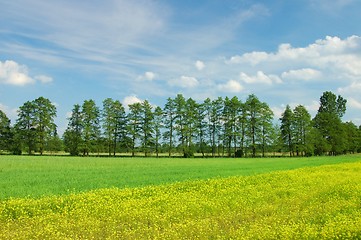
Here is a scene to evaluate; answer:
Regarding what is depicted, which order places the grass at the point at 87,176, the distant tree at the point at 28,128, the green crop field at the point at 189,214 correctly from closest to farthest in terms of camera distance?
the green crop field at the point at 189,214 → the grass at the point at 87,176 → the distant tree at the point at 28,128

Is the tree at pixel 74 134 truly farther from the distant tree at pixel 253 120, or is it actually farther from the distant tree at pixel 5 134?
the distant tree at pixel 253 120

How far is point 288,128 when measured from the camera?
340ft

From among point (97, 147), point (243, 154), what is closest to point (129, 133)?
point (97, 147)

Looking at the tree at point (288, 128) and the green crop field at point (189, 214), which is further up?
the tree at point (288, 128)

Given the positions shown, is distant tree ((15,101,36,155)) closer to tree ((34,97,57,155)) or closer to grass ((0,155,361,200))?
tree ((34,97,57,155))

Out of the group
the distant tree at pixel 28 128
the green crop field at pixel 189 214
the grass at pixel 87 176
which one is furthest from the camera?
the distant tree at pixel 28 128

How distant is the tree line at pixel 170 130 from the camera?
96688 millimetres

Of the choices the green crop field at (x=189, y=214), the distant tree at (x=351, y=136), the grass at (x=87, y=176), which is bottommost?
the green crop field at (x=189, y=214)

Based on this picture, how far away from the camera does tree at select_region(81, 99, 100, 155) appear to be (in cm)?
9608

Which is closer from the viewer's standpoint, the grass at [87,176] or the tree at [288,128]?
the grass at [87,176]

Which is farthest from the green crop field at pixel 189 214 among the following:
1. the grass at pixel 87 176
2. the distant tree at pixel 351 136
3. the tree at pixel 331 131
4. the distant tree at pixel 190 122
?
the distant tree at pixel 351 136

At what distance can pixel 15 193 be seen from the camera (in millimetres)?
18188

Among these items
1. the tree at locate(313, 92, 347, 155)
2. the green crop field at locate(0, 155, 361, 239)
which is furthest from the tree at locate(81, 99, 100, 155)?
the green crop field at locate(0, 155, 361, 239)

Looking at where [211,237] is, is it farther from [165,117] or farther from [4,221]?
[165,117]
